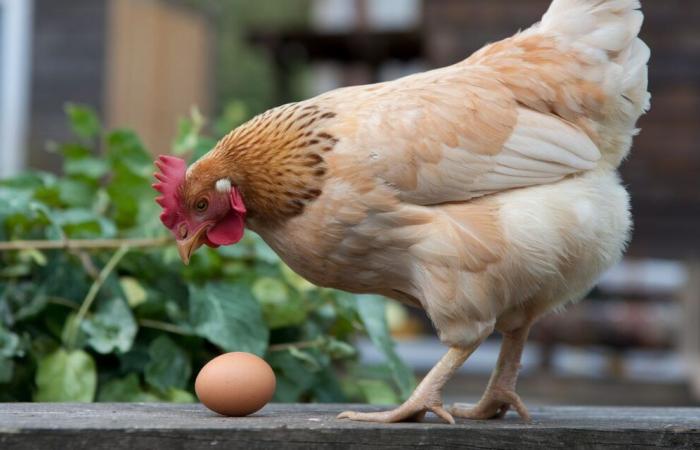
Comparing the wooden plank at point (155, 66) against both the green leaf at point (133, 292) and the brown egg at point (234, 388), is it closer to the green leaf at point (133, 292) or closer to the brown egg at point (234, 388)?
the green leaf at point (133, 292)

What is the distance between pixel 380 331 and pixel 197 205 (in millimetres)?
968

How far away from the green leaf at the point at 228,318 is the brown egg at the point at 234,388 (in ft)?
2.31

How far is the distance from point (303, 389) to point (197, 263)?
0.55 m

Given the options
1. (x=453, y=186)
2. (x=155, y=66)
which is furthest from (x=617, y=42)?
(x=155, y=66)

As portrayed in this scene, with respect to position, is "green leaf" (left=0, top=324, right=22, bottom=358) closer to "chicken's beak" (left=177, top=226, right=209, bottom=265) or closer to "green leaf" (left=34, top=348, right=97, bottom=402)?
"green leaf" (left=34, top=348, right=97, bottom=402)

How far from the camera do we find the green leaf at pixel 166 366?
324 centimetres

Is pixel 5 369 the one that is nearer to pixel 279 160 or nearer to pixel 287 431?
pixel 279 160

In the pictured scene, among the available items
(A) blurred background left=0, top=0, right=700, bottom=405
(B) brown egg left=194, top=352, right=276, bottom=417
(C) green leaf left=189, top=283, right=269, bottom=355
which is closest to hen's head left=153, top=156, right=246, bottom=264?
(B) brown egg left=194, top=352, right=276, bottom=417

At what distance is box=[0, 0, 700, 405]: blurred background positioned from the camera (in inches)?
348

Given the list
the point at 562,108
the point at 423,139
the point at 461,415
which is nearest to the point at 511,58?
the point at 562,108

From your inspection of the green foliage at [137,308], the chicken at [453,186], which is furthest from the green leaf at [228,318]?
the chicken at [453,186]

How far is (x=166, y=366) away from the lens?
3295 mm

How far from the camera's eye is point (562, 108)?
266cm

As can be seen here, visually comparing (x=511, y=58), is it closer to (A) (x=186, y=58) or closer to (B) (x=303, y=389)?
(B) (x=303, y=389)
